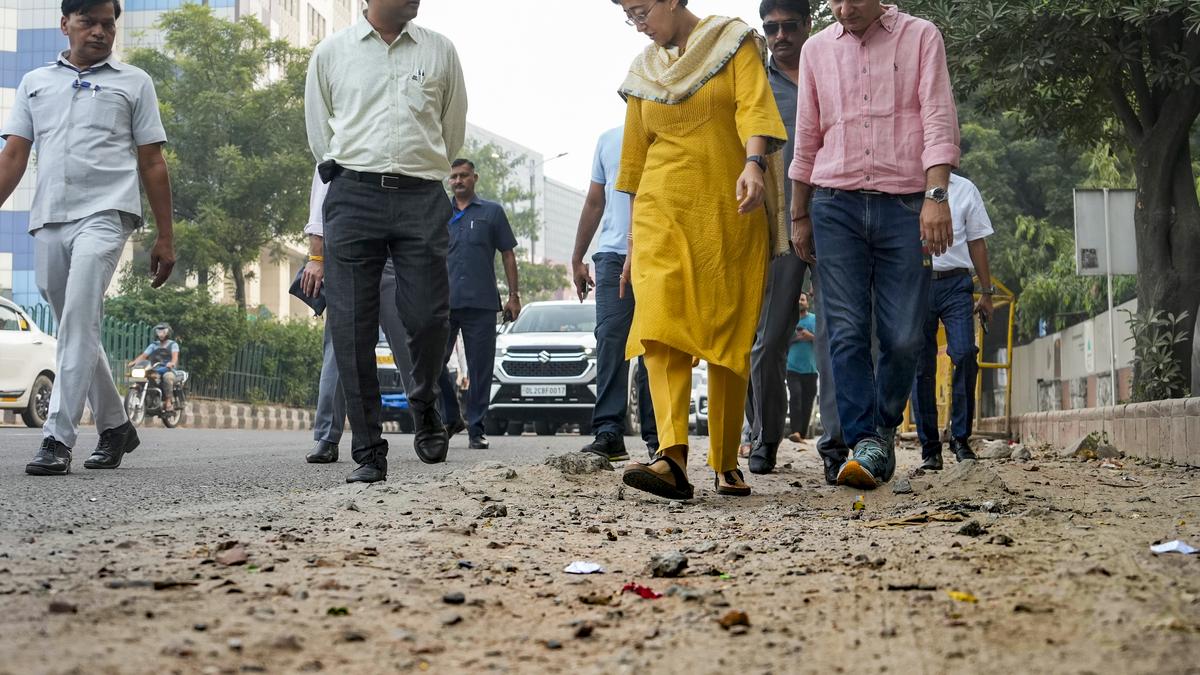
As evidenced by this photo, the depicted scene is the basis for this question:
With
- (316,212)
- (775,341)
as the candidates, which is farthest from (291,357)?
(775,341)

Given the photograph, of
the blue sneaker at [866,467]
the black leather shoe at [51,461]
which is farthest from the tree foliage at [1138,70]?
the black leather shoe at [51,461]

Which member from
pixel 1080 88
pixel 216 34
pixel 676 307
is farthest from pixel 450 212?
pixel 216 34

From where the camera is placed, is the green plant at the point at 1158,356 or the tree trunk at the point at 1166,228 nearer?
the green plant at the point at 1158,356

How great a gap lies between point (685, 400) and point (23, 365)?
14.2m

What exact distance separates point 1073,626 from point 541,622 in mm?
1017

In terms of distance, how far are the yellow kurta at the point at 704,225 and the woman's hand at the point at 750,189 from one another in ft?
0.60

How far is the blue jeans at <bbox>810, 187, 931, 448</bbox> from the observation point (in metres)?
5.98

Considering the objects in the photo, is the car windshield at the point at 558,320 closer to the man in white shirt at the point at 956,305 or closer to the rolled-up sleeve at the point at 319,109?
the man in white shirt at the point at 956,305

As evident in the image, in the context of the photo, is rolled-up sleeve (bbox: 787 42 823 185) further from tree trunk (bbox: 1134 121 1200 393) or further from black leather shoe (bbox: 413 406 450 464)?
tree trunk (bbox: 1134 121 1200 393)

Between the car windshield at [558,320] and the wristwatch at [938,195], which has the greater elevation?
the car windshield at [558,320]

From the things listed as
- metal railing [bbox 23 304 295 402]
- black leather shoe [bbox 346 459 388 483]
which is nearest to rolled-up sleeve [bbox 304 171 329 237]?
black leather shoe [bbox 346 459 388 483]

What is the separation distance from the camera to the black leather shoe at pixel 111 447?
6.97 metres

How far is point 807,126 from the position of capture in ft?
20.3

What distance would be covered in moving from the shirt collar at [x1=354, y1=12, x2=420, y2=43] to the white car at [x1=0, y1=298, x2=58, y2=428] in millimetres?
12520
